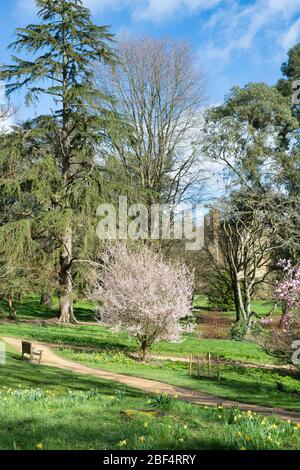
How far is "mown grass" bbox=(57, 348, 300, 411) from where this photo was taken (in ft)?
40.3

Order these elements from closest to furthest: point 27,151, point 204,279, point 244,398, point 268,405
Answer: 1. point 268,405
2. point 244,398
3. point 27,151
4. point 204,279

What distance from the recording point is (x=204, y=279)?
130 ft

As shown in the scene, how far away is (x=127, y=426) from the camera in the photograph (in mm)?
5238

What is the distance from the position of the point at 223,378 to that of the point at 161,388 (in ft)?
10.4

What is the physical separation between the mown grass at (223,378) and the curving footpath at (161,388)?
0.41 meters

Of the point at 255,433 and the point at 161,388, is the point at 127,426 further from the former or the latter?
the point at 161,388

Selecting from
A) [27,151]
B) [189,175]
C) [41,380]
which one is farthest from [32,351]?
[189,175]

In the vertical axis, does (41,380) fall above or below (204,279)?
below

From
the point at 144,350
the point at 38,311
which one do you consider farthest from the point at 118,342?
the point at 38,311

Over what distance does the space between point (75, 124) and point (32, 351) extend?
51.0 feet

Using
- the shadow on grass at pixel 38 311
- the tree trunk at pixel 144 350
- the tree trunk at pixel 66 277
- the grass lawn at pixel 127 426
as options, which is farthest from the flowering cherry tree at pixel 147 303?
the shadow on grass at pixel 38 311

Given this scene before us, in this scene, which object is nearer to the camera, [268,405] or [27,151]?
[268,405]

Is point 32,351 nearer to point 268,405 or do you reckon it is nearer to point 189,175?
point 268,405

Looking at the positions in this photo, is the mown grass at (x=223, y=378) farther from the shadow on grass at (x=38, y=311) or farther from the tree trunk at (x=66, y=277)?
the shadow on grass at (x=38, y=311)
